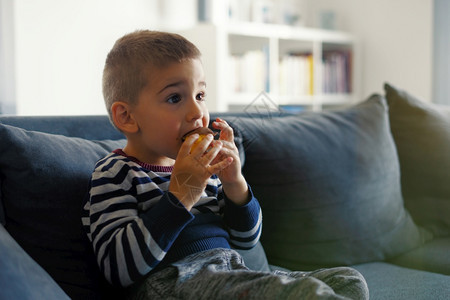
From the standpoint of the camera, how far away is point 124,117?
94 cm

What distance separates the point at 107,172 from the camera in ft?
2.88

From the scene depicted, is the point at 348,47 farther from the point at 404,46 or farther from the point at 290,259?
the point at 290,259

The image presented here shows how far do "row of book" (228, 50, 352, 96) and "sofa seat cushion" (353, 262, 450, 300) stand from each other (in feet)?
6.69

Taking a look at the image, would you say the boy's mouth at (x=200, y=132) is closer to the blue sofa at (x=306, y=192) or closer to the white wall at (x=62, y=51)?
the blue sofa at (x=306, y=192)

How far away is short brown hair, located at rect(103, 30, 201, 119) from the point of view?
900 millimetres

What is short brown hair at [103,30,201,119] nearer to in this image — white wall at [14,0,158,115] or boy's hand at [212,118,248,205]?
boy's hand at [212,118,248,205]

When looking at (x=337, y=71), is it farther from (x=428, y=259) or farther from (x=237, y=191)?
(x=237, y=191)

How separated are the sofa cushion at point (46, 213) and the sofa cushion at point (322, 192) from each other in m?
0.46

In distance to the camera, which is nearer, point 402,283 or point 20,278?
point 20,278

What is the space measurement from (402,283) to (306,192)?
30cm

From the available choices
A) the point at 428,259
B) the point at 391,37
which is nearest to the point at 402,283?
the point at 428,259

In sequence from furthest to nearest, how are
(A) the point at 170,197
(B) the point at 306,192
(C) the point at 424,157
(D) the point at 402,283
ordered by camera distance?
(C) the point at 424,157 → (B) the point at 306,192 → (D) the point at 402,283 → (A) the point at 170,197

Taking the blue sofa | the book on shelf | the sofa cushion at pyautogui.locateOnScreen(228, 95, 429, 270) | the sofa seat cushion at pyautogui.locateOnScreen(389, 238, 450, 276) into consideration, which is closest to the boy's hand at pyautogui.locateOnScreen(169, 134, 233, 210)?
the blue sofa

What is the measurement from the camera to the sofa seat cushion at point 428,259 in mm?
1319
